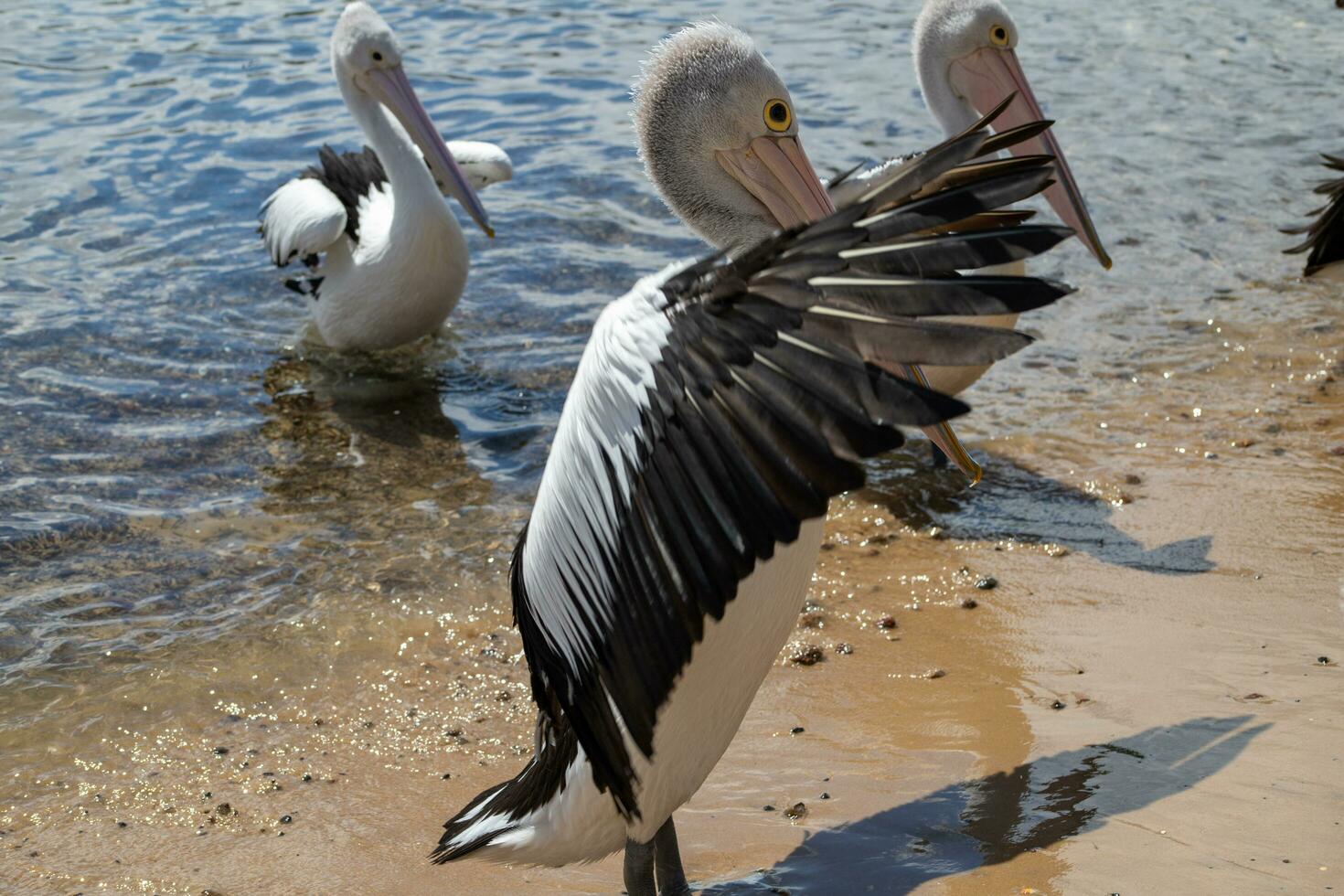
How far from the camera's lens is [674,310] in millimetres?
1922

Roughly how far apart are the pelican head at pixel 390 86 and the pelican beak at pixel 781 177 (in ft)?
10.2

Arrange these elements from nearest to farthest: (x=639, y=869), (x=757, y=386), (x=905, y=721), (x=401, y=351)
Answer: (x=757, y=386), (x=639, y=869), (x=905, y=721), (x=401, y=351)

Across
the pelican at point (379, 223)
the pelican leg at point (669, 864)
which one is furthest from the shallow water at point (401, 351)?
the pelican leg at point (669, 864)

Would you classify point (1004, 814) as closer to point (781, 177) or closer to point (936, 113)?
point (781, 177)

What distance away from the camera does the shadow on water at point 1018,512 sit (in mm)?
4086

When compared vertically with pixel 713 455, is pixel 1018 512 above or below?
A: below

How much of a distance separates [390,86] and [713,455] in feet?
15.6

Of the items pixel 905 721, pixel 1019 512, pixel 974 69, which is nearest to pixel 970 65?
pixel 974 69

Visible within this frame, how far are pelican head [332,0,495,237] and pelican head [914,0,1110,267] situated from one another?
2.00 m

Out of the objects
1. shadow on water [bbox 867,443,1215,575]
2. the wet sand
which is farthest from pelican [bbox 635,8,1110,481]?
the wet sand

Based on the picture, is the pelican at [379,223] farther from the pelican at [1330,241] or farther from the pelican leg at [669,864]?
the pelican leg at [669,864]

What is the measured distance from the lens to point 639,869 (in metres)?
2.64

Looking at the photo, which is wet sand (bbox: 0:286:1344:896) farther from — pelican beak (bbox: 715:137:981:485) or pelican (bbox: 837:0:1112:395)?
pelican (bbox: 837:0:1112:395)

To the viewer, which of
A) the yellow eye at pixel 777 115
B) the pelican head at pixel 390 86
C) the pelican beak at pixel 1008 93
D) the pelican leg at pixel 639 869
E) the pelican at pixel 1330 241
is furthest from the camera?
the pelican head at pixel 390 86
